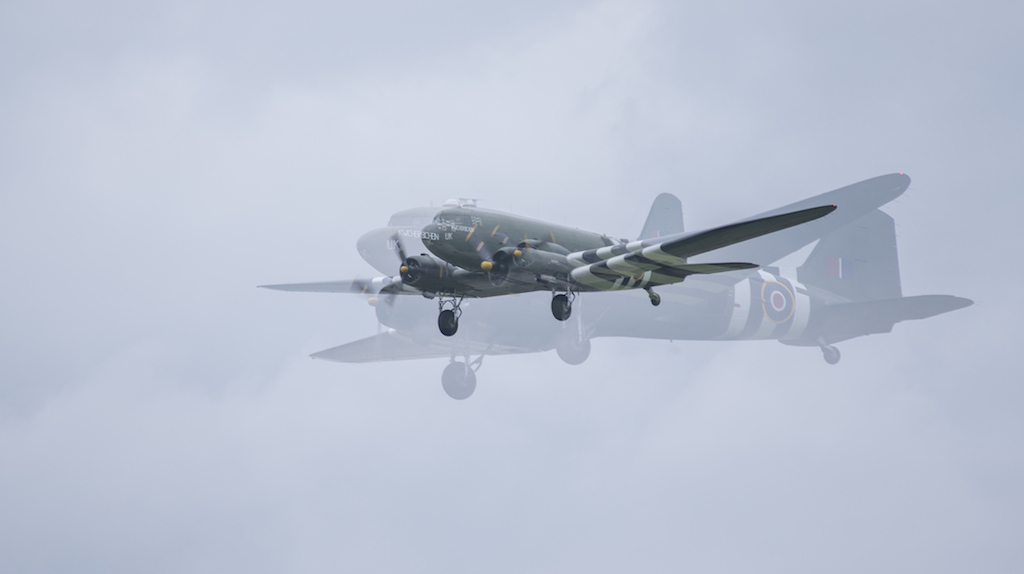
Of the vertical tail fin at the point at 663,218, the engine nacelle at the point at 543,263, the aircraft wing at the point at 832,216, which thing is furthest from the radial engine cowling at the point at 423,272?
the vertical tail fin at the point at 663,218

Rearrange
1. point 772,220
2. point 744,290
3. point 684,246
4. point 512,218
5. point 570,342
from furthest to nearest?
point 744,290, point 570,342, point 512,218, point 684,246, point 772,220

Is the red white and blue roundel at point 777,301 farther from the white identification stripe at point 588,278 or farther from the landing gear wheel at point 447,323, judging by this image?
the landing gear wheel at point 447,323

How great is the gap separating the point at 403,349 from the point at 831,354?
27524 millimetres

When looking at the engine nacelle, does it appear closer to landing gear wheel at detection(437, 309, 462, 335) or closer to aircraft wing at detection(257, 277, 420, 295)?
landing gear wheel at detection(437, 309, 462, 335)

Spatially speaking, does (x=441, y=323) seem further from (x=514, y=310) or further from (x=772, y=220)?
(x=514, y=310)

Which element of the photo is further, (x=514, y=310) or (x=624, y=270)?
(x=514, y=310)

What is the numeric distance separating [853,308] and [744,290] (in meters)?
7.47

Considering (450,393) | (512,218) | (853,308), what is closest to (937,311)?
(853,308)

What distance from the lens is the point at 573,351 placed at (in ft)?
156

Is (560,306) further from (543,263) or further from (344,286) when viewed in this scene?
(344,286)

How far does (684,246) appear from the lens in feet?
73.5

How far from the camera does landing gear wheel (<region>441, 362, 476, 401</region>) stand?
4959 cm

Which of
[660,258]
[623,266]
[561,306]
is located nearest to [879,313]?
[660,258]

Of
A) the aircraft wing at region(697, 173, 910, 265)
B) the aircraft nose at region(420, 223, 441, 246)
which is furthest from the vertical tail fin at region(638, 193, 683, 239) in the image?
the aircraft nose at region(420, 223, 441, 246)
